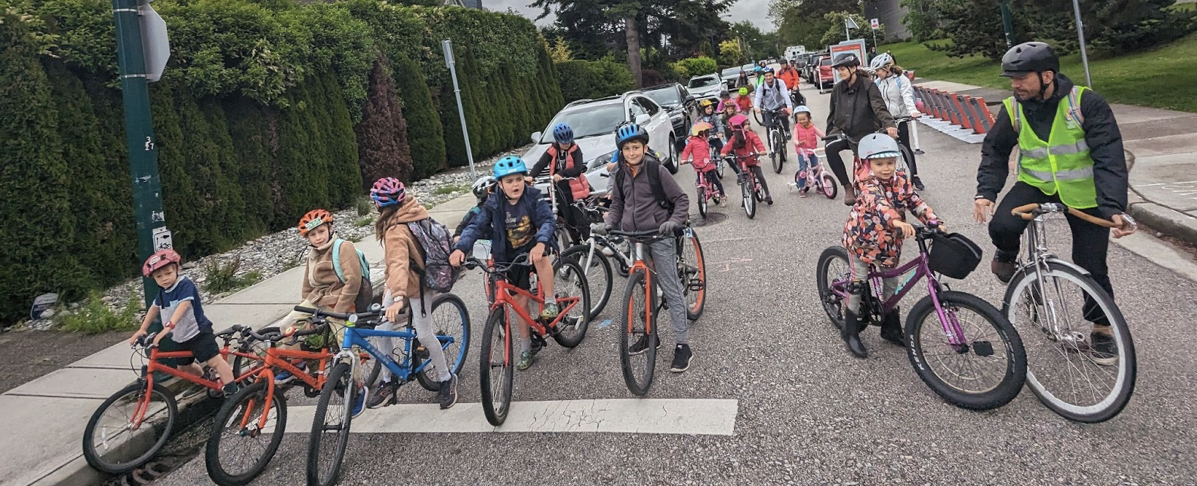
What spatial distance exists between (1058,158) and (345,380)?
410 cm

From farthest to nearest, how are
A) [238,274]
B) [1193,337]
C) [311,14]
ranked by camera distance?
[311,14], [238,274], [1193,337]

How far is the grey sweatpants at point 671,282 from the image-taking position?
485 cm

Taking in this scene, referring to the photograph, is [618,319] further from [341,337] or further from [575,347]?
[341,337]

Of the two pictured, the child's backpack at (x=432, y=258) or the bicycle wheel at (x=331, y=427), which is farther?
the child's backpack at (x=432, y=258)

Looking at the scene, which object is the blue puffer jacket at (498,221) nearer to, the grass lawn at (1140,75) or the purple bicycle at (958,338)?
the purple bicycle at (958,338)

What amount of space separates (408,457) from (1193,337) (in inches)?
189

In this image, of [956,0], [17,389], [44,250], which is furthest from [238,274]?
[956,0]

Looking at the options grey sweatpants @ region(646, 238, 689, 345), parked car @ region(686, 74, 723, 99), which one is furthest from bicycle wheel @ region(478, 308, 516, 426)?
parked car @ region(686, 74, 723, 99)

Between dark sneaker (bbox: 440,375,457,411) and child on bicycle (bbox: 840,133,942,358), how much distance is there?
2728 millimetres

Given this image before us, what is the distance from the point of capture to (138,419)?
4.62m

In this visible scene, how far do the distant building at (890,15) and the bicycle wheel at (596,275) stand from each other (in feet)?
250

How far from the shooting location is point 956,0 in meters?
29.4

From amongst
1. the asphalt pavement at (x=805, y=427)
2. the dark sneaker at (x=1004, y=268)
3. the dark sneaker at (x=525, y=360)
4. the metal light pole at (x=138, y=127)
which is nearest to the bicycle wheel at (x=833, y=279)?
the asphalt pavement at (x=805, y=427)

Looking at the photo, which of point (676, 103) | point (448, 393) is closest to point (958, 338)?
point (448, 393)
